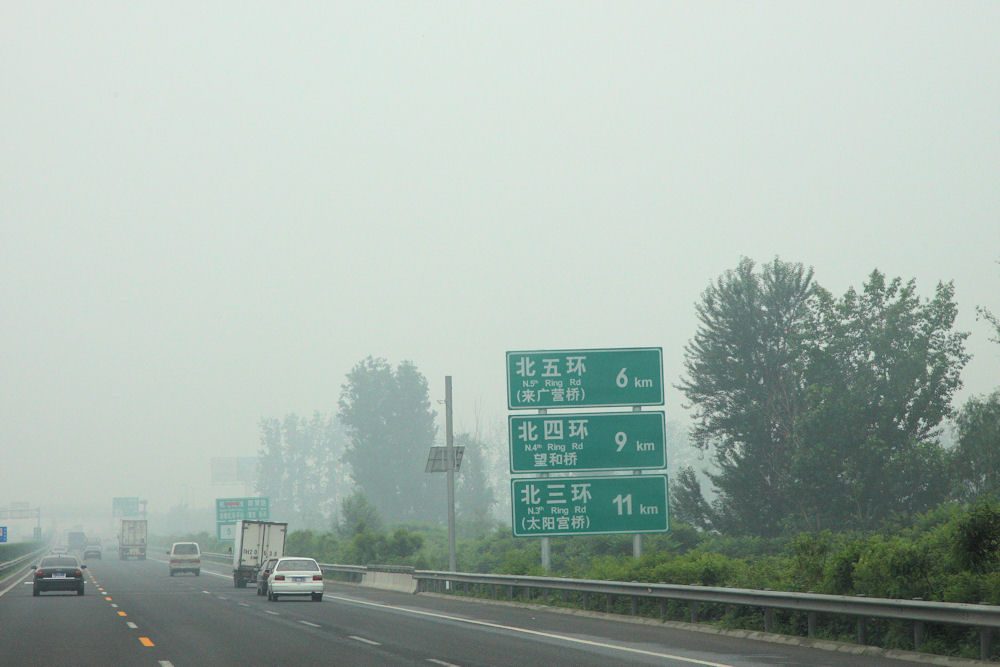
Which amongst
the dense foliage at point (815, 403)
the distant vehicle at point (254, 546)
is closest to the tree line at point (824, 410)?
the dense foliage at point (815, 403)

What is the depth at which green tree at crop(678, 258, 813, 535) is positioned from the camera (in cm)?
Result: 7488

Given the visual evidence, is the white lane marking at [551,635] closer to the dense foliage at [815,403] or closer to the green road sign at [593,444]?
the green road sign at [593,444]

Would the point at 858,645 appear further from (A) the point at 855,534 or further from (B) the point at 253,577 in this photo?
(A) the point at 855,534

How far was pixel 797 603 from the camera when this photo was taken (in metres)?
20.3

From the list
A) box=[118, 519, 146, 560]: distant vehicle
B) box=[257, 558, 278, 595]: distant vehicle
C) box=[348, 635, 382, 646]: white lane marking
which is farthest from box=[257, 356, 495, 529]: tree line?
box=[348, 635, 382, 646]: white lane marking

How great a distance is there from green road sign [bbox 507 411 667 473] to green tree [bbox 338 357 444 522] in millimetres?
112103

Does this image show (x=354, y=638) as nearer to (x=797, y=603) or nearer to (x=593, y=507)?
(x=797, y=603)

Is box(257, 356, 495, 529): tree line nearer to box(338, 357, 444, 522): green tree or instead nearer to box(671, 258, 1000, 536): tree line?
box(338, 357, 444, 522): green tree

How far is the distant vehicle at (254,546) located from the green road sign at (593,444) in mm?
23065

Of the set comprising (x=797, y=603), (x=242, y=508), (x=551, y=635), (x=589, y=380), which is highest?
(x=589, y=380)

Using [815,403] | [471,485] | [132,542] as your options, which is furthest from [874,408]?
[471,485]

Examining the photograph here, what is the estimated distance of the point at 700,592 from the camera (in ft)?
79.2

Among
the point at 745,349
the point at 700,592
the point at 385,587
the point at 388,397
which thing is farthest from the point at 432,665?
the point at 388,397

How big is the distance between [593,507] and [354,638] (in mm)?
13807
